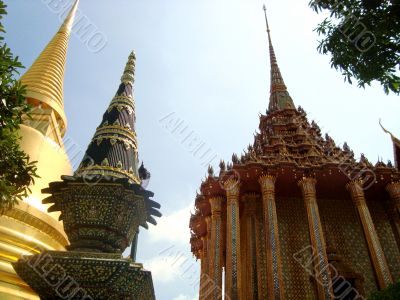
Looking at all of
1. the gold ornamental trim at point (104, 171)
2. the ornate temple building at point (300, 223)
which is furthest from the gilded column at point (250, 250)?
the gold ornamental trim at point (104, 171)

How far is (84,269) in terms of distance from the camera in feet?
15.5

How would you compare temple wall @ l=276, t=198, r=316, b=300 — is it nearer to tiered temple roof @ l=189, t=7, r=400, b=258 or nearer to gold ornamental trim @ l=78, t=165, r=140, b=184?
tiered temple roof @ l=189, t=7, r=400, b=258

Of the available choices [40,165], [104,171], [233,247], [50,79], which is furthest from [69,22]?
[104,171]

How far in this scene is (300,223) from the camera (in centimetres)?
1664

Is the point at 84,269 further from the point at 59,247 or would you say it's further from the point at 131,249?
the point at 59,247

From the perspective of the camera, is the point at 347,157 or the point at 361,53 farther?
the point at 347,157

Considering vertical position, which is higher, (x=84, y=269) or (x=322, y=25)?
(x=322, y=25)

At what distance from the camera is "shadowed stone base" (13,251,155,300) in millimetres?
4730

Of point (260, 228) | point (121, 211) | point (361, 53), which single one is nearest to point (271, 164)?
point (260, 228)

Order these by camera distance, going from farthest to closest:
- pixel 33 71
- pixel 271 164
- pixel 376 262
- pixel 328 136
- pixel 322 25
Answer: pixel 328 136, pixel 33 71, pixel 271 164, pixel 376 262, pixel 322 25

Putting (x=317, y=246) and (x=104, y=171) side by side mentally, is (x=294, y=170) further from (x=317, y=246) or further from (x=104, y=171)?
A: (x=104, y=171)

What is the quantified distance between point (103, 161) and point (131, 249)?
4.98 ft

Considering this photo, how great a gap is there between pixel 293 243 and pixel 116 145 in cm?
1166

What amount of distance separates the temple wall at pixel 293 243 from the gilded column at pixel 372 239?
236 cm
